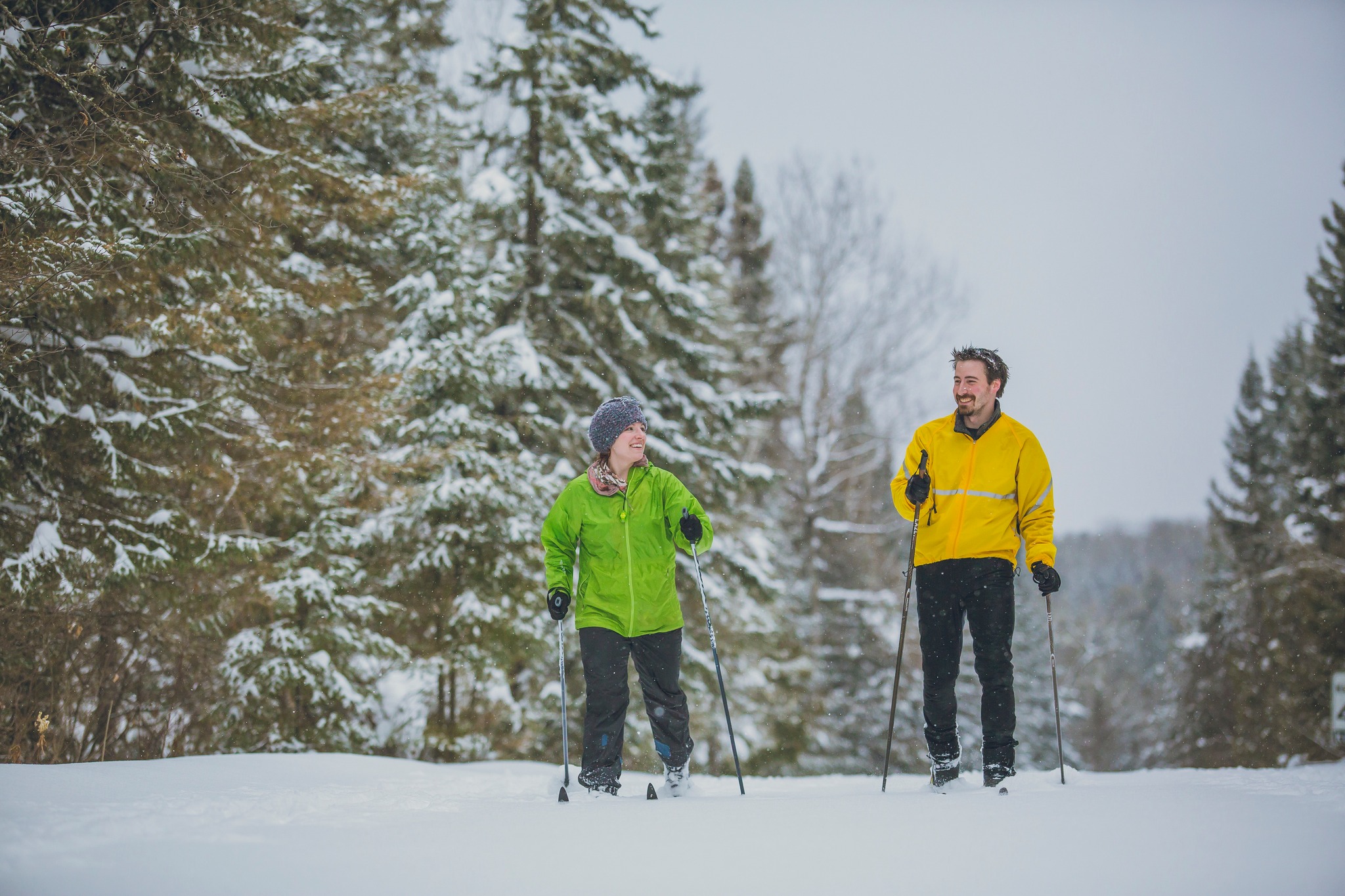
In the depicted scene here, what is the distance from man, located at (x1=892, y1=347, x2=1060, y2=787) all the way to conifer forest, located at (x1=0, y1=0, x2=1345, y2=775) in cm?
444

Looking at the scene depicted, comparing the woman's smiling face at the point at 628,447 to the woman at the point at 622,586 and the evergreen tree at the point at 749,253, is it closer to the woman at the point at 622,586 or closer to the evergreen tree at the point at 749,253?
the woman at the point at 622,586

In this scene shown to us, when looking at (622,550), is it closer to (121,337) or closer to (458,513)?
(121,337)

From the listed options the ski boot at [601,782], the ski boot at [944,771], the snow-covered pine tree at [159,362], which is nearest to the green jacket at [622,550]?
the ski boot at [601,782]

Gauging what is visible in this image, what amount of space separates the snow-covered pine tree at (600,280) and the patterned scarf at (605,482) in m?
5.58

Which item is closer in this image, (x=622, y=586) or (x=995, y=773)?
(x=995, y=773)

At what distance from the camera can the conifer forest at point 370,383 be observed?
536 centimetres

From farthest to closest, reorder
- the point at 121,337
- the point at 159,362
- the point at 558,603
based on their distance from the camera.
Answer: the point at 159,362
the point at 121,337
the point at 558,603

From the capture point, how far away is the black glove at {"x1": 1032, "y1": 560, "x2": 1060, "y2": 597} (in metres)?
3.81

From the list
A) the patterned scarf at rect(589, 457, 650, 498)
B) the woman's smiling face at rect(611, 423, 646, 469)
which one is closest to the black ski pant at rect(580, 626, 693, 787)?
the patterned scarf at rect(589, 457, 650, 498)

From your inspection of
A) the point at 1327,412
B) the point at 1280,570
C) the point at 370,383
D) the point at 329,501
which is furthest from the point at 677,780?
the point at 1327,412

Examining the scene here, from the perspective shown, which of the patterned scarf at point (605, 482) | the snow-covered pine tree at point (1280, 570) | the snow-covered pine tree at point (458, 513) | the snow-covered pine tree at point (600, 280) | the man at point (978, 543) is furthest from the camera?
the snow-covered pine tree at point (1280, 570)

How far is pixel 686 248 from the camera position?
12867 millimetres

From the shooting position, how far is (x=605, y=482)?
3994 millimetres

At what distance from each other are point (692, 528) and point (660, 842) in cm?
164
